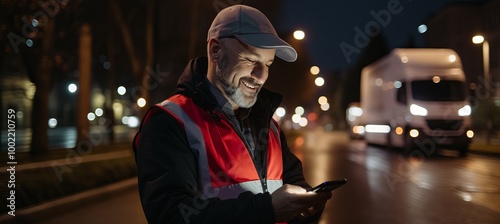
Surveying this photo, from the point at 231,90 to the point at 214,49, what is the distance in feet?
0.53

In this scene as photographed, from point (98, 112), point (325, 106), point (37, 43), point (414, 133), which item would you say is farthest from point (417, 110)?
point (325, 106)

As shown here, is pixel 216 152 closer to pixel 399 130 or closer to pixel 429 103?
pixel 429 103

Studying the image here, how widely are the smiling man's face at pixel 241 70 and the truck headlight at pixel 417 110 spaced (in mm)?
20063

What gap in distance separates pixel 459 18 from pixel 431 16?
21.2ft

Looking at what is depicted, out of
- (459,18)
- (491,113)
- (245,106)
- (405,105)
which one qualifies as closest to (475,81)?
(459,18)

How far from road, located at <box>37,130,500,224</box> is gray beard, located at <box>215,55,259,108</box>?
245 inches

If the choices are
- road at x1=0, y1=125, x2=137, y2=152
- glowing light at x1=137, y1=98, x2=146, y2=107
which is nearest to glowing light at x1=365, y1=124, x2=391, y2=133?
glowing light at x1=137, y1=98, x2=146, y2=107

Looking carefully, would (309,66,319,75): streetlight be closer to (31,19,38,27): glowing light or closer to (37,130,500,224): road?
(37,130,500,224): road

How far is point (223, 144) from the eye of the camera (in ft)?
6.13

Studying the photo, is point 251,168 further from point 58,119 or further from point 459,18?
point 58,119

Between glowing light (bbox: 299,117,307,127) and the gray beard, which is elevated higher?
glowing light (bbox: 299,117,307,127)

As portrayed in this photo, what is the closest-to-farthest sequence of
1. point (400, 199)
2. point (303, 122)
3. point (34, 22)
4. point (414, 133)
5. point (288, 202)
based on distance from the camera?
point (288, 202)
point (400, 199)
point (34, 22)
point (414, 133)
point (303, 122)

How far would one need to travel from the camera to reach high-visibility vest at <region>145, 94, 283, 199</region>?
1.80 m

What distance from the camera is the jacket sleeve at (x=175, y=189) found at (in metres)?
1.60
